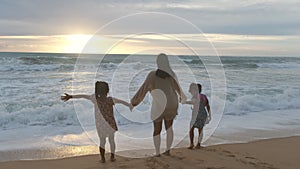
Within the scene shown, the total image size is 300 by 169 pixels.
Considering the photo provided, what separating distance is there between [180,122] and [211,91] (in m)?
5.91

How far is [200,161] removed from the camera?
5457 mm

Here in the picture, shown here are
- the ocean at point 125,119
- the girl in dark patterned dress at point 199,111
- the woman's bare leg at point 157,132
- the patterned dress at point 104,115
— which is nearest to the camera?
the patterned dress at point 104,115

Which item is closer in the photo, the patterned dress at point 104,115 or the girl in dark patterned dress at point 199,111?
the patterned dress at point 104,115

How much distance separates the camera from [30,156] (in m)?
6.17

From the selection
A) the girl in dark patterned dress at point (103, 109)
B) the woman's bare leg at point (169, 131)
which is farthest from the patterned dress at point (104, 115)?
the woman's bare leg at point (169, 131)

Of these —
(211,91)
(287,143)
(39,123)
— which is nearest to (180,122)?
(287,143)

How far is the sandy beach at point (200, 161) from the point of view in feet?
17.2

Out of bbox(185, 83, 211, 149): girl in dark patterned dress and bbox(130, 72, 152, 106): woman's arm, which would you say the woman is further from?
bbox(185, 83, 211, 149): girl in dark patterned dress

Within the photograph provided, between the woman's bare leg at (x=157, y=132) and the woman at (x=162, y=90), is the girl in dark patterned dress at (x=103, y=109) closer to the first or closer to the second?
the woman at (x=162, y=90)

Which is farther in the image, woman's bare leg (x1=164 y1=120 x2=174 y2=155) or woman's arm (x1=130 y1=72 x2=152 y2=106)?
woman's bare leg (x1=164 y1=120 x2=174 y2=155)

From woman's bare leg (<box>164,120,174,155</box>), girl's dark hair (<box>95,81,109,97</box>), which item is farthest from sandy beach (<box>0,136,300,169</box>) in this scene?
girl's dark hair (<box>95,81,109,97</box>)

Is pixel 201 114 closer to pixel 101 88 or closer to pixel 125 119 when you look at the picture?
pixel 101 88

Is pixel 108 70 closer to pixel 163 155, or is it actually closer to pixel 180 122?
pixel 180 122

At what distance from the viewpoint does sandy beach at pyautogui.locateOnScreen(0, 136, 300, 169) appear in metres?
5.23
